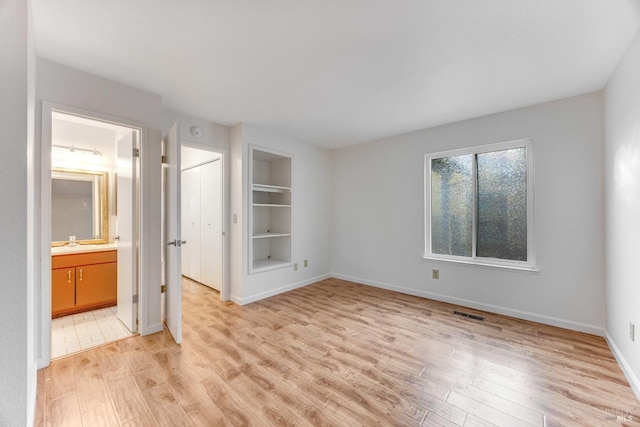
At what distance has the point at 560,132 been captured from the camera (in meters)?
2.66

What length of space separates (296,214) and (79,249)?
109 inches

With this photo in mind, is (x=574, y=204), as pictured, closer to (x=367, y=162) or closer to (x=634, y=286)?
(x=634, y=286)

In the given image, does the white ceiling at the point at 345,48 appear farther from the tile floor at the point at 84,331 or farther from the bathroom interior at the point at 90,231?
the tile floor at the point at 84,331

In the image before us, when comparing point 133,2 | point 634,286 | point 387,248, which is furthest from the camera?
point 387,248

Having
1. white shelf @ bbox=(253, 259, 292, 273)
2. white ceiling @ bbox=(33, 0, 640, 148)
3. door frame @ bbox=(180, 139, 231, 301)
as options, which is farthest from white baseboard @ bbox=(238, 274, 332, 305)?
white ceiling @ bbox=(33, 0, 640, 148)

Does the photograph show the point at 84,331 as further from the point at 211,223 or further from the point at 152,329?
the point at 211,223

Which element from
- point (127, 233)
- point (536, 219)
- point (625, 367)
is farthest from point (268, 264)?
point (625, 367)

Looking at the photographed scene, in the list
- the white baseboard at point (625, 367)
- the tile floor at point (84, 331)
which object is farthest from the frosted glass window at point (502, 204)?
the tile floor at point (84, 331)

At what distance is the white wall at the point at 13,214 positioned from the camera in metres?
1.13

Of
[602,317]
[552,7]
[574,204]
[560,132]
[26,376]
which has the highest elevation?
[552,7]

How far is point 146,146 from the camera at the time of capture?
251cm

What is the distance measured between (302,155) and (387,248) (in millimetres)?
2046

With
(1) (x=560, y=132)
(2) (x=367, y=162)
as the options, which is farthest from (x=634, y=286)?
(2) (x=367, y=162)

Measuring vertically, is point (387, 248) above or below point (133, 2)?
below
